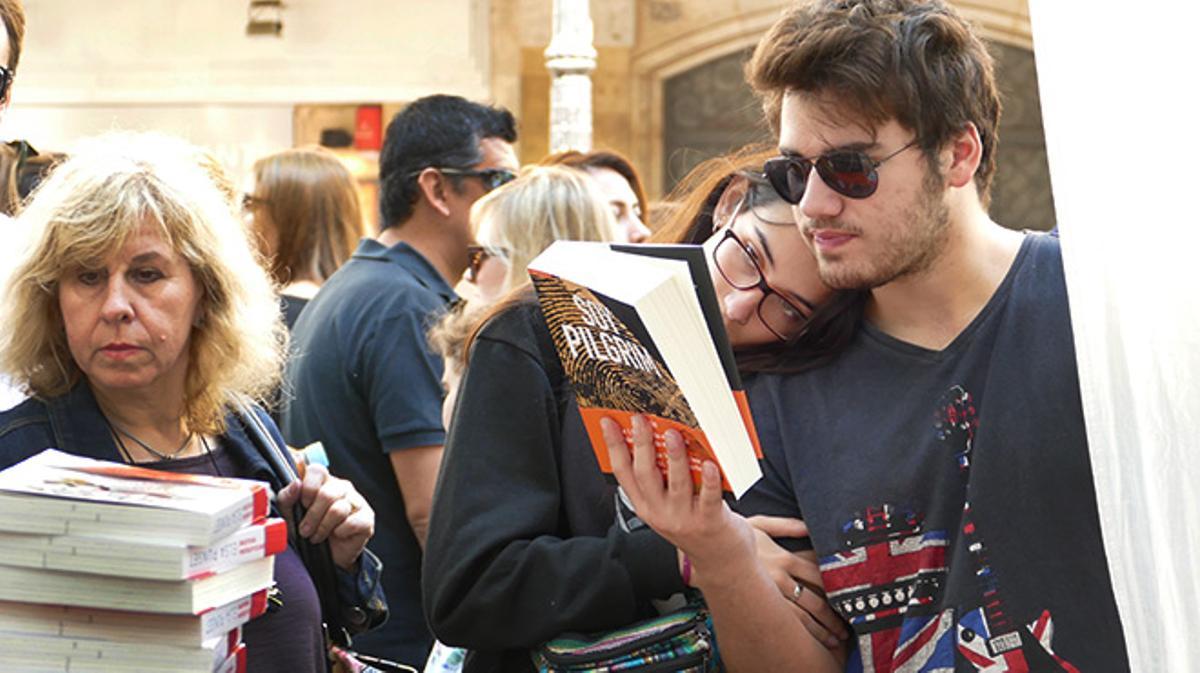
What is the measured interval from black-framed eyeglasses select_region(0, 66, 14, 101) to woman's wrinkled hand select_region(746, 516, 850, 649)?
140 centimetres

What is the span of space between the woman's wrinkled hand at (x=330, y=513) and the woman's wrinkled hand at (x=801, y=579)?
71cm

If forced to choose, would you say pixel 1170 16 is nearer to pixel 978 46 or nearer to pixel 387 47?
pixel 978 46

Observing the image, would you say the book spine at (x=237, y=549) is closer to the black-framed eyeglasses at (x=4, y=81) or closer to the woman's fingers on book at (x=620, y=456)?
the woman's fingers on book at (x=620, y=456)

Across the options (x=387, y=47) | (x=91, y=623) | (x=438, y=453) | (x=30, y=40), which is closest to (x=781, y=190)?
(x=91, y=623)

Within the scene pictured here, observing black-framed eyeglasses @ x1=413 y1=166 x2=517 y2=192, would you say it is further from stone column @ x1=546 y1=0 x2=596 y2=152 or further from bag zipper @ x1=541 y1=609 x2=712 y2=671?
stone column @ x1=546 y1=0 x2=596 y2=152

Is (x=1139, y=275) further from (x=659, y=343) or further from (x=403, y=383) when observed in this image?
(x=403, y=383)

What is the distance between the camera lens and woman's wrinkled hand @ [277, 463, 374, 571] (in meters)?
2.65

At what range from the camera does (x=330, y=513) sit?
2.65 meters

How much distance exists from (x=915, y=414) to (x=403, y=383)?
1838mm

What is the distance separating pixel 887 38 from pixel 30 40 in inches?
454

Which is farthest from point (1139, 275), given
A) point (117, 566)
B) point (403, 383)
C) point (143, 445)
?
point (403, 383)

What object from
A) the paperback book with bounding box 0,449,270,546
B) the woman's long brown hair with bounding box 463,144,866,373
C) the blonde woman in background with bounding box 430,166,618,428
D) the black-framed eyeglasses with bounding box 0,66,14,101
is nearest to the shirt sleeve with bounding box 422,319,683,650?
the woman's long brown hair with bounding box 463,144,866,373

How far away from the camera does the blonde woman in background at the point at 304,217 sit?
202 inches

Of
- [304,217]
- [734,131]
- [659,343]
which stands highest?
[734,131]
